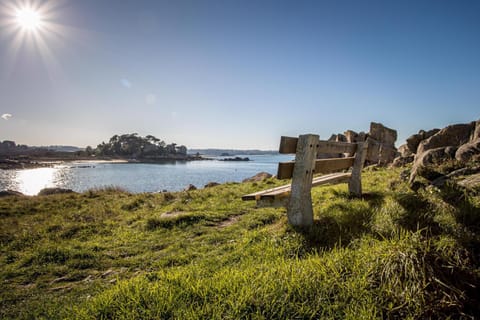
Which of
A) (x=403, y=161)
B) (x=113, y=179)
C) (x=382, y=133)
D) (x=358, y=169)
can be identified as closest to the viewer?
(x=358, y=169)

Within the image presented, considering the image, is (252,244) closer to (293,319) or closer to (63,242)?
(293,319)

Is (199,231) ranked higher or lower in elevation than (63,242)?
higher

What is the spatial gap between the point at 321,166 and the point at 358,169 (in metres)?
2.17

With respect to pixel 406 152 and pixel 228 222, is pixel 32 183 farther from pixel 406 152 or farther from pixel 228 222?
pixel 406 152

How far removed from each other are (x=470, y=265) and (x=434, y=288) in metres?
0.72

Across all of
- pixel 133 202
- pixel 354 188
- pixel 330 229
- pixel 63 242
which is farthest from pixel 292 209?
pixel 133 202

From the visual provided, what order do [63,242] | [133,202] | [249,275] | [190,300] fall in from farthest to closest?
1. [133,202]
2. [63,242]
3. [249,275]
4. [190,300]

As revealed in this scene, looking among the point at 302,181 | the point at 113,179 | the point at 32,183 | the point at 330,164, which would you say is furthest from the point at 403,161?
the point at 32,183

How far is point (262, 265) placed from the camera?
2805 mm

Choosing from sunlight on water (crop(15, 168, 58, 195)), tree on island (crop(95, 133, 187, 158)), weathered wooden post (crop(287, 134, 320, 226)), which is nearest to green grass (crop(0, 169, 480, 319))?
weathered wooden post (crop(287, 134, 320, 226))

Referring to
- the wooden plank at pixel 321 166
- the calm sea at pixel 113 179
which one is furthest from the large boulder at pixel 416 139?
the calm sea at pixel 113 179

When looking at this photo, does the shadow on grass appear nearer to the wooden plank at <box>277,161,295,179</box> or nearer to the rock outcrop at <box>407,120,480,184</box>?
the wooden plank at <box>277,161,295,179</box>

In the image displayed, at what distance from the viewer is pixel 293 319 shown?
1906 mm

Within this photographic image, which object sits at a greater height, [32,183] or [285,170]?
[285,170]
